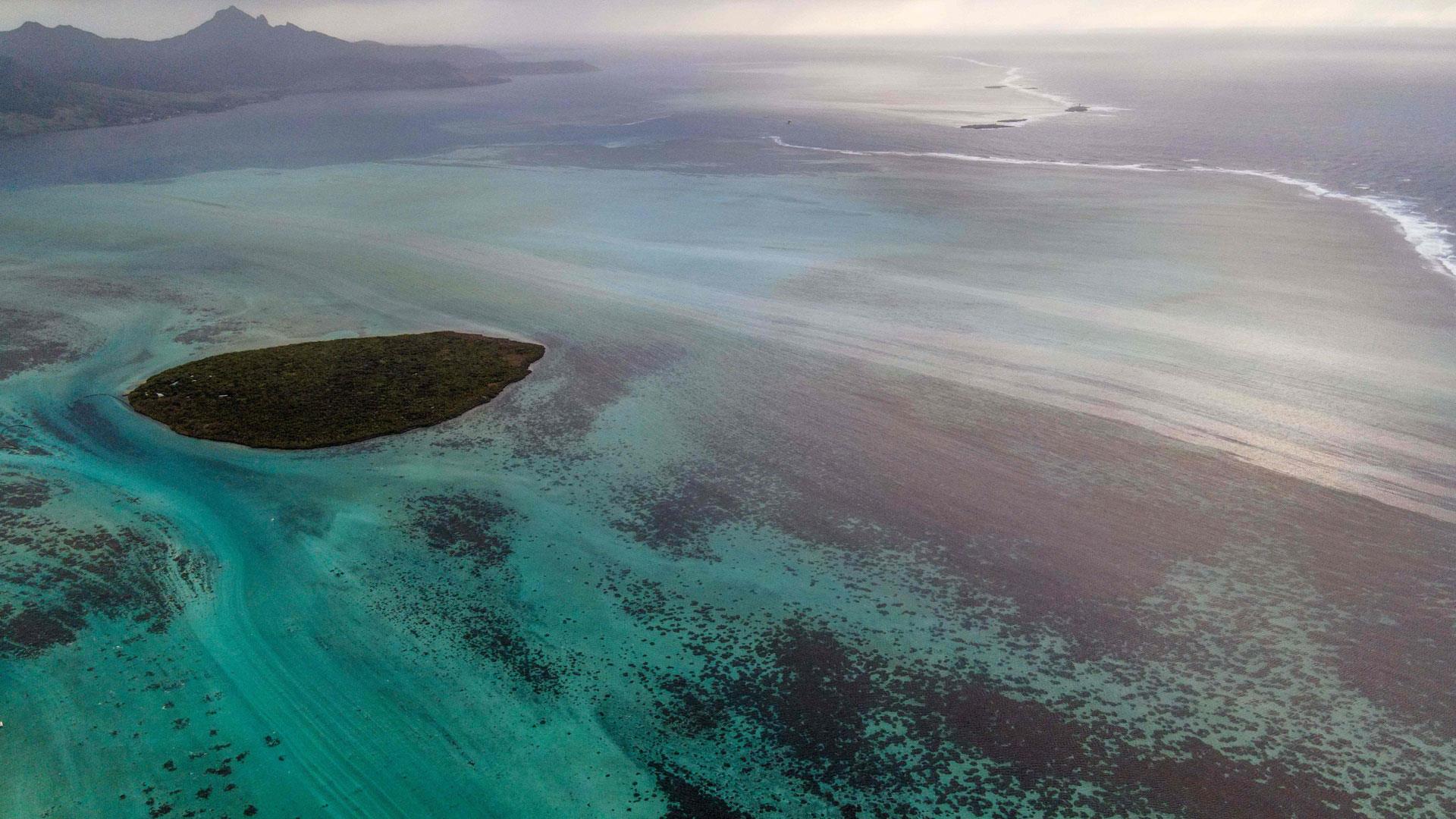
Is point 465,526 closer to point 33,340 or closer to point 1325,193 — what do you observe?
point 33,340

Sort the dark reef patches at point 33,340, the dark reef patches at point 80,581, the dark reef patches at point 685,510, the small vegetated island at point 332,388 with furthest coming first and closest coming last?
the dark reef patches at point 33,340 → the small vegetated island at point 332,388 → the dark reef patches at point 685,510 → the dark reef patches at point 80,581

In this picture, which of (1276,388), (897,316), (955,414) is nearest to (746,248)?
(897,316)

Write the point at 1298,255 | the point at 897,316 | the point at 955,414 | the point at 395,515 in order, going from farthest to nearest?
the point at 1298,255 → the point at 897,316 → the point at 955,414 → the point at 395,515

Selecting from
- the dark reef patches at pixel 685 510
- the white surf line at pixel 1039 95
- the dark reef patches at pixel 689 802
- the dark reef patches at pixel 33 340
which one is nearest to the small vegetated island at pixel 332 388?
the dark reef patches at pixel 33 340

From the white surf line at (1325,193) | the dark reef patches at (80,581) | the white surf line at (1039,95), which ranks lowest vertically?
the dark reef patches at (80,581)

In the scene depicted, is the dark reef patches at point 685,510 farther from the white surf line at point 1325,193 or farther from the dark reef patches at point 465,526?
the white surf line at point 1325,193

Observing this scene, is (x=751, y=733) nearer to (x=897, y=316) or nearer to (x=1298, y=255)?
(x=897, y=316)

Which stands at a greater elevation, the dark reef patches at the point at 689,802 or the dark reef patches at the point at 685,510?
the dark reef patches at the point at 685,510

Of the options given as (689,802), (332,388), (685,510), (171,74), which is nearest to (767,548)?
(685,510)
